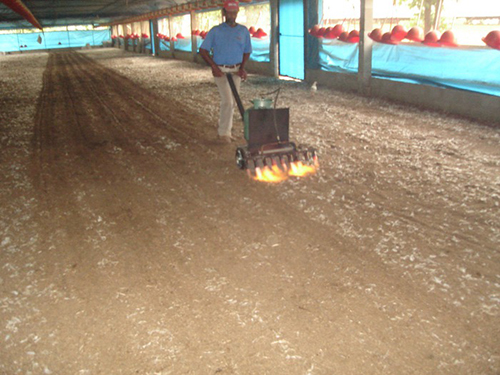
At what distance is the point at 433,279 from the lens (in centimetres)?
291

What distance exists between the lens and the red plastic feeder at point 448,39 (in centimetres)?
802

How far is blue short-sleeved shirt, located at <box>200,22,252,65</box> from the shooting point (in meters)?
5.90

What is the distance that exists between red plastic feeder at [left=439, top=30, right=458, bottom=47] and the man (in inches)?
166

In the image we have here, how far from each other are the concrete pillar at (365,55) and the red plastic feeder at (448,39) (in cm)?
292

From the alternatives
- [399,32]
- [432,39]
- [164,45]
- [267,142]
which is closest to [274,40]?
[399,32]

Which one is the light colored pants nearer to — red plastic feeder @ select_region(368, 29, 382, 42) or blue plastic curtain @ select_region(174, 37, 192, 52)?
red plastic feeder @ select_region(368, 29, 382, 42)

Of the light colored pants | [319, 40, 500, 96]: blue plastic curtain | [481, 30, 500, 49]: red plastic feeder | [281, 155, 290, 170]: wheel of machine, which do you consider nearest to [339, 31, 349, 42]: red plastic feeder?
[319, 40, 500, 96]: blue plastic curtain

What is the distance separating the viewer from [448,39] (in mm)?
8039

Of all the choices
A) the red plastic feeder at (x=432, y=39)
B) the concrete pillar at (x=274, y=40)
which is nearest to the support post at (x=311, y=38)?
the concrete pillar at (x=274, y=40)

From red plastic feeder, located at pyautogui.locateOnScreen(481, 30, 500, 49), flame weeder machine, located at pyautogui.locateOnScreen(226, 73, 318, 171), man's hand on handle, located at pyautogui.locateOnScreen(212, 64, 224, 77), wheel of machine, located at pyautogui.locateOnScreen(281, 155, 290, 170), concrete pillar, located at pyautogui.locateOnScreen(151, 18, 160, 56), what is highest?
concrete pillar, located at pyautogui.locateOnScreen(151, 18, 160, 56)

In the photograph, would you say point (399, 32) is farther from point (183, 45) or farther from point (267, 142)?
point (183, 45)

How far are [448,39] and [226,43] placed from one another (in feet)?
15.1

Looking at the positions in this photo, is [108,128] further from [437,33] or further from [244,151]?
[437,33]

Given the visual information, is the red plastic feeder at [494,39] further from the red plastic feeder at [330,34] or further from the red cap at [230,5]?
the red plastic feeder at [330,34]
